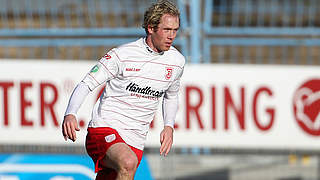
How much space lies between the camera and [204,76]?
782 centimetres

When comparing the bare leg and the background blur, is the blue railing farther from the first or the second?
the bare leg

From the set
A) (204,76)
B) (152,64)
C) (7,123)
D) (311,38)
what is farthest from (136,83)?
(311,38)

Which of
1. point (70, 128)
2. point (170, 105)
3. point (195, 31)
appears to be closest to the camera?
point (70, 128)

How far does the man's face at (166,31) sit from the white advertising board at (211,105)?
9.55 feet

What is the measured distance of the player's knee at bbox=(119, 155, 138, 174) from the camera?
4.70 meters

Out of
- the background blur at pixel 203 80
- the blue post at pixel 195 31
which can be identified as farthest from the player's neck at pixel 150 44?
the blue post at pixel 195 31

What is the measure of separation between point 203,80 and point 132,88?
2.83m

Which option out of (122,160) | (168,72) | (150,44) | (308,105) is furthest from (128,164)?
(308,105)

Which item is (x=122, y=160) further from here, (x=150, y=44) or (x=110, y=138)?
(x=150, y=44)

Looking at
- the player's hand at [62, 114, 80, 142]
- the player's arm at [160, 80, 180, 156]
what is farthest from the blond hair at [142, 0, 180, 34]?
the player's hand at [62, 114, 80, 142]

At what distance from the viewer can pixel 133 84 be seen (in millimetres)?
5051

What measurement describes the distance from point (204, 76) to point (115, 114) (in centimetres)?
283

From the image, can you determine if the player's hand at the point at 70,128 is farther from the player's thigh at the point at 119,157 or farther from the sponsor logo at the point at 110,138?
the sponsor logo at the point at 110,138

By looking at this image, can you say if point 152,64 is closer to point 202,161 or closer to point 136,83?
point 136,83
